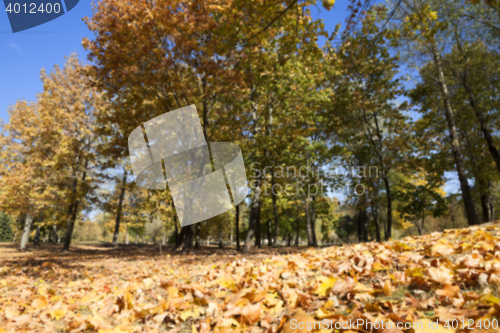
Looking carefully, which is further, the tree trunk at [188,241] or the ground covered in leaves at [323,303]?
the tree trunk at [188,241]

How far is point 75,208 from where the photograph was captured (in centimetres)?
1533

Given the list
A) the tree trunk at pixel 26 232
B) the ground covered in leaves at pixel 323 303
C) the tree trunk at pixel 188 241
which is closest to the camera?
the ground covered in leaves at pixel 323 303

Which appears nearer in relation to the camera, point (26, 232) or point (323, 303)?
point (323, 303)

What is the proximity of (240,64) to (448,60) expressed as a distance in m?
10.4

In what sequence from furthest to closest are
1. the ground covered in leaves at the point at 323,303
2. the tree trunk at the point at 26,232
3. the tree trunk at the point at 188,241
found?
the tree trunk at the point at 26,232, the tree trunk at the point at 188,241, the ground covered in leaves at the point at 323,303

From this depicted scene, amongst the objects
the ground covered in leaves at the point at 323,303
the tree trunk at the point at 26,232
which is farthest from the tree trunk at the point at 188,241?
the tree trunk at the point at 26,232

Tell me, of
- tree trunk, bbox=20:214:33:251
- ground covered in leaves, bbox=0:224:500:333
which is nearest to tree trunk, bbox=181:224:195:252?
ground covered in leaves, bbox=0:224:500:333

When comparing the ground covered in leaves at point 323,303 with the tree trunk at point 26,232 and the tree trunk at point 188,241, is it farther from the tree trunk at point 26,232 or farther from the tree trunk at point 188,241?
the tree trunk at point 26,232

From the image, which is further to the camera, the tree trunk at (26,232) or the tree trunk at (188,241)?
the tree trunk at (26,232)

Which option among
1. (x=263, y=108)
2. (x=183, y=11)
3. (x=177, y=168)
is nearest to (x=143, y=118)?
(x=177, y=168)

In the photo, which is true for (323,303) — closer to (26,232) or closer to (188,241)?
(188,241)

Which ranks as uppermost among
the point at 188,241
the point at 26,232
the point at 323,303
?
the point at 26,232

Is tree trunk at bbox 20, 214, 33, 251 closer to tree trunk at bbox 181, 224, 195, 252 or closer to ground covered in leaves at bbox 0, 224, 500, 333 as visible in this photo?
tree trunk at bbox 181, 224, 195, 252

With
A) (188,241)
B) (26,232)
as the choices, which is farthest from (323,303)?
(26,232)
